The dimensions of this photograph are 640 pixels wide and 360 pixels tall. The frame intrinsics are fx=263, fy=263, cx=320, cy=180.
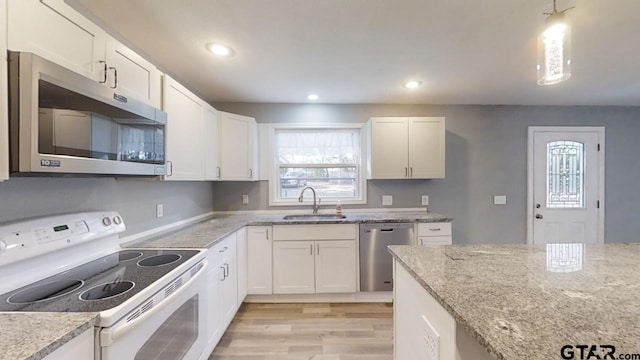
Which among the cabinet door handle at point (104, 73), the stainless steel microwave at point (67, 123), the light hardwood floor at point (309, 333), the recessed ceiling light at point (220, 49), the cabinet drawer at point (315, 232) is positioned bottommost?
the light hardwood floor at point (309, 333)

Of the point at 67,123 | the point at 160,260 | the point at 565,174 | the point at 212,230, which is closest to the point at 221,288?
the point at 212,230

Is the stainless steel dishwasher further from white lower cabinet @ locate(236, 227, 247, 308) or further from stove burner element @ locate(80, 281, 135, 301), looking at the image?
stove burner element @ locate(80, 281, 135, 301)

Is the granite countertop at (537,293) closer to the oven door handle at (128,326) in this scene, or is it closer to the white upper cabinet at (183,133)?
the oven door handle at (128,326)

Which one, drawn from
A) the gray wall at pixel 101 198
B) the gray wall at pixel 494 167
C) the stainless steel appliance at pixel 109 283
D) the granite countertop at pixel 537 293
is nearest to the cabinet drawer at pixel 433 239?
the gray wall at pixel 494 167

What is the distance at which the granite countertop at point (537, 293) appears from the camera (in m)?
0.64

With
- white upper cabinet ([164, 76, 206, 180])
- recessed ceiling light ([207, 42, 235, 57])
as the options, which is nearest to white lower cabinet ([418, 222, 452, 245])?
white upper cabinet ([164, 76, 206, 180])

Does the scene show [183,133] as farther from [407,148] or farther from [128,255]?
[407,148]

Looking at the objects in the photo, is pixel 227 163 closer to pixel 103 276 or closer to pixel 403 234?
pixel 103 276

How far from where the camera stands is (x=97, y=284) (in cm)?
118

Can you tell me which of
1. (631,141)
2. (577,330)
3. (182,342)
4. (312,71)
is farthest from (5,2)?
(631,141)

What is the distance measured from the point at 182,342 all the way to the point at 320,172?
249cm

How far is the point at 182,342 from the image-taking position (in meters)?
1.41

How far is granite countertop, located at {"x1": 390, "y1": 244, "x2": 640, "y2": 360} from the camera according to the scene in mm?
643

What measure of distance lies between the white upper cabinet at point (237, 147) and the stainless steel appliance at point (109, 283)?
53.1 inches
